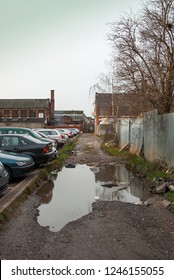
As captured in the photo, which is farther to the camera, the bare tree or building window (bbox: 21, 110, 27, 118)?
building window (bbox: 21, 110, 27, 118)

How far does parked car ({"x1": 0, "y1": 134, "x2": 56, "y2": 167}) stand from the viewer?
10.7 m

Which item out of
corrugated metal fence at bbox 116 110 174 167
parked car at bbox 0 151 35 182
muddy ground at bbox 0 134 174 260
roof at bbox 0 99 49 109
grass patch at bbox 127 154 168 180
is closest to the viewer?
muddy ground at bbox 0 134 174 260

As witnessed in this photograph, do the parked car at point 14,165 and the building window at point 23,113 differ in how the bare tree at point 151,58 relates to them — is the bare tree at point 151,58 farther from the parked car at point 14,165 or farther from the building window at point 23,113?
the building window at point 23,113

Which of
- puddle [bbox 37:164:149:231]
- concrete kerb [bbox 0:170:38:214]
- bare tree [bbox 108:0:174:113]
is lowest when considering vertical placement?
puddle [bbox 37:164:149:231]

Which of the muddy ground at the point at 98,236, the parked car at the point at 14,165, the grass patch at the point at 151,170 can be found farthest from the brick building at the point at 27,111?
the muddy ground at the point at 98,236

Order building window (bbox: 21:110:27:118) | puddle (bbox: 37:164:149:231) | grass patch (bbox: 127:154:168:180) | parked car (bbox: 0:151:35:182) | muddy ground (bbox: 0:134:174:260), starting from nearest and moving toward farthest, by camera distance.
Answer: muddy ground (bbox: 0:134:174:260) < puddle (bbox: 37:164:149:231) < parked car (bbox: 0:151:35:182) < grass patch (bbox: 127:154:168:180) < building window (bbox: 21:110:27:118)

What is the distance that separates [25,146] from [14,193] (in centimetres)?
377

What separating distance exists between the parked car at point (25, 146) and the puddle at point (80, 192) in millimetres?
1117

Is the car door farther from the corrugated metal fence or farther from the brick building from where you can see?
the brick building

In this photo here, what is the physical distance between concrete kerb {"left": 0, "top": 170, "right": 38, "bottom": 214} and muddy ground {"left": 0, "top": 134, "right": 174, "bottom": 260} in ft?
0.94

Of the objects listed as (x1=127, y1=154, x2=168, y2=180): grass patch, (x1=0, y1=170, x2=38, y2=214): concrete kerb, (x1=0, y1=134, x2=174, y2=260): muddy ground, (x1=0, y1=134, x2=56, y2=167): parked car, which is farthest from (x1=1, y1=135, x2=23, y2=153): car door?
(x1=127, y1=154, x2=168, y2=180): grass patch

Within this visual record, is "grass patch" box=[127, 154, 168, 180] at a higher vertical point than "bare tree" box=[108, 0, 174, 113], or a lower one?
lower
